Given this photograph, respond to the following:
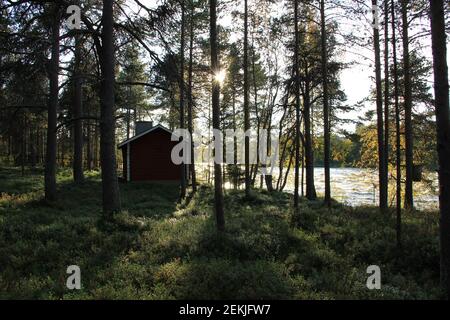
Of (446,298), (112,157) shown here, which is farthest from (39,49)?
(446,298)

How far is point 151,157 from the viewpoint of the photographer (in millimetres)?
27391

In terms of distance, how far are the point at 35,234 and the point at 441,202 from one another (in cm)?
945

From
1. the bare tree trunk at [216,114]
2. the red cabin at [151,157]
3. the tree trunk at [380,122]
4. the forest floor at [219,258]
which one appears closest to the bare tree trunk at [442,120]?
the forest floor at [219,258]

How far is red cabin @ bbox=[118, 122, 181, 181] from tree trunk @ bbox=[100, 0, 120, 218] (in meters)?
16.1

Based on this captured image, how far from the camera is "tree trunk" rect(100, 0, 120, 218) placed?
35.7 feet

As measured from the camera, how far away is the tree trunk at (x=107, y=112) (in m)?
10.9

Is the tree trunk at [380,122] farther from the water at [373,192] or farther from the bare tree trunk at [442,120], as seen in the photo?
the bare tree trunk at [442,120]

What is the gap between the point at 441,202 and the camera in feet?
21.9

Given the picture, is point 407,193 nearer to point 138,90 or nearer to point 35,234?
point 35,234

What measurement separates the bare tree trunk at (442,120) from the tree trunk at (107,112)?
871cm

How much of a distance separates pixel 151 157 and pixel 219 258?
20.7 metres

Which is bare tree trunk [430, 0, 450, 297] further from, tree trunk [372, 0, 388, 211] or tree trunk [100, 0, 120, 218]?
tree trunk [100, 0, 120, 218]

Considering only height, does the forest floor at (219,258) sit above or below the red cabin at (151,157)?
below

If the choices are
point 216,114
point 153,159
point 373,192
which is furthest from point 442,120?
point 373,192
